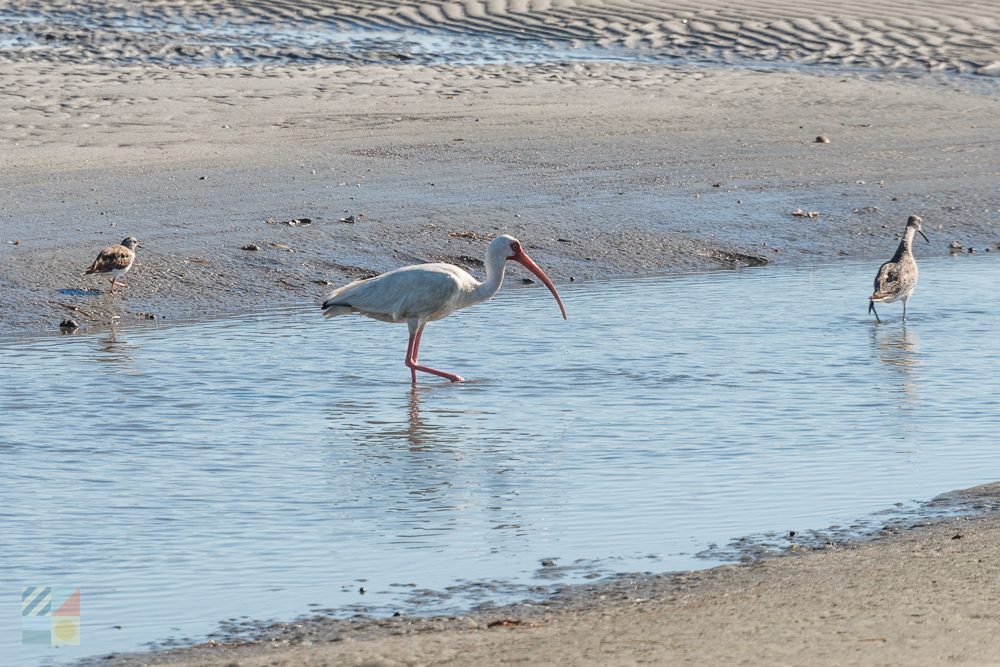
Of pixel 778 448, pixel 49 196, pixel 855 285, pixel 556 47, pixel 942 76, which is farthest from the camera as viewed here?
pixel 556 47

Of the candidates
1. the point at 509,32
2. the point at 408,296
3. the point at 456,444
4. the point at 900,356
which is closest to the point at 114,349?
the point at 408,296

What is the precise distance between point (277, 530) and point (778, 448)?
2545 millimetres

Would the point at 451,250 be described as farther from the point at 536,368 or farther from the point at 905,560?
the point at 905,560

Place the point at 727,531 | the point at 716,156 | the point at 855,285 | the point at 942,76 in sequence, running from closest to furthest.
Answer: the point at 727,531, the point at 855,285, the point at 716,156, the point at 942,76

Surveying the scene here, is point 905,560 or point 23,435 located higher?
point 905,560

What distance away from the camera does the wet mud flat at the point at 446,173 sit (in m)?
11.7

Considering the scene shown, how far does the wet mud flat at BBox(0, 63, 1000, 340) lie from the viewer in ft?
38.5

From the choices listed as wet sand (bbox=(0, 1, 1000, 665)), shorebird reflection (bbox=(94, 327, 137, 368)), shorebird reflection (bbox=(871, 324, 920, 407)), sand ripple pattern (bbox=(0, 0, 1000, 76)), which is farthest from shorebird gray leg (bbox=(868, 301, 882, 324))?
sand ripple pattern (bbox=(0, 0, 1000, 76))

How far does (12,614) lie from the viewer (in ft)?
15.6

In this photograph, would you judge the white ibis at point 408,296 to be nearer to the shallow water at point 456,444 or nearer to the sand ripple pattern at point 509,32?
the shallow water at point 456,444

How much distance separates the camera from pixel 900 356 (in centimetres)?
926

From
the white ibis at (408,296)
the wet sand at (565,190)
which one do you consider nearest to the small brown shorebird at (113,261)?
the wet sand at (565,190)

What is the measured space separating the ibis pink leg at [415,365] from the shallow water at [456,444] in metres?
0.10

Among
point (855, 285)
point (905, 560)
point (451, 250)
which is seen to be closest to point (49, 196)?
point (451, 250)
